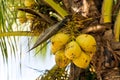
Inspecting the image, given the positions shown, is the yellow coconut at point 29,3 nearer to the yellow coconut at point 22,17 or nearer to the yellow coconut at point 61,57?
the yellow coconut at point 22,17

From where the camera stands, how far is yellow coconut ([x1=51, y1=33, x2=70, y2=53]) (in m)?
2.08

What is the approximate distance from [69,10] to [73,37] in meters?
0.37

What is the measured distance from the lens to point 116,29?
2.24 meters

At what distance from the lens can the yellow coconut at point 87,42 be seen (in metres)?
2.05

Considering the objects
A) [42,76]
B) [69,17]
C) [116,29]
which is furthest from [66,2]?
[42,76]

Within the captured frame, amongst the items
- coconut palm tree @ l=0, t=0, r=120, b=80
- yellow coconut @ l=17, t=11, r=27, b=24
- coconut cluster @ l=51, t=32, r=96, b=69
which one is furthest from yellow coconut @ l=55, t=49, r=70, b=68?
yellow coconut @ l=17, t=11, r=27, b=24

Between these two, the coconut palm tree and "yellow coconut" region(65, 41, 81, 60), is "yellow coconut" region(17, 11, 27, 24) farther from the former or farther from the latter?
"yellow coconut" region(65, 41, 81, 60)

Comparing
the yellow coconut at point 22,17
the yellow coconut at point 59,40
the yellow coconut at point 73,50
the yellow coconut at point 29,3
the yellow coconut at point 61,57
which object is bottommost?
the yellow coconut at point 61,57

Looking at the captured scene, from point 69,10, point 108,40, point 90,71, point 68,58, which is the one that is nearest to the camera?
point 68,58

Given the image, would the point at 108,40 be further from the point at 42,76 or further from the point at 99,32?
the point at 42,76

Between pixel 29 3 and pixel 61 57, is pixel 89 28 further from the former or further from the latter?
pixel 29 3

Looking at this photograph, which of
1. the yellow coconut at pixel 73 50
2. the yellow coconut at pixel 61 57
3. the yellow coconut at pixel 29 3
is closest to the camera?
the yellow coconut at pixel 73 50

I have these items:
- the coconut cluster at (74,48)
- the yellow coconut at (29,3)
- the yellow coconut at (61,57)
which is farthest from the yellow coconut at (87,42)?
the yellow coconut at (29,3)

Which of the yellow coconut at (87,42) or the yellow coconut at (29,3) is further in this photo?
the yellow coconut at (29,3)
